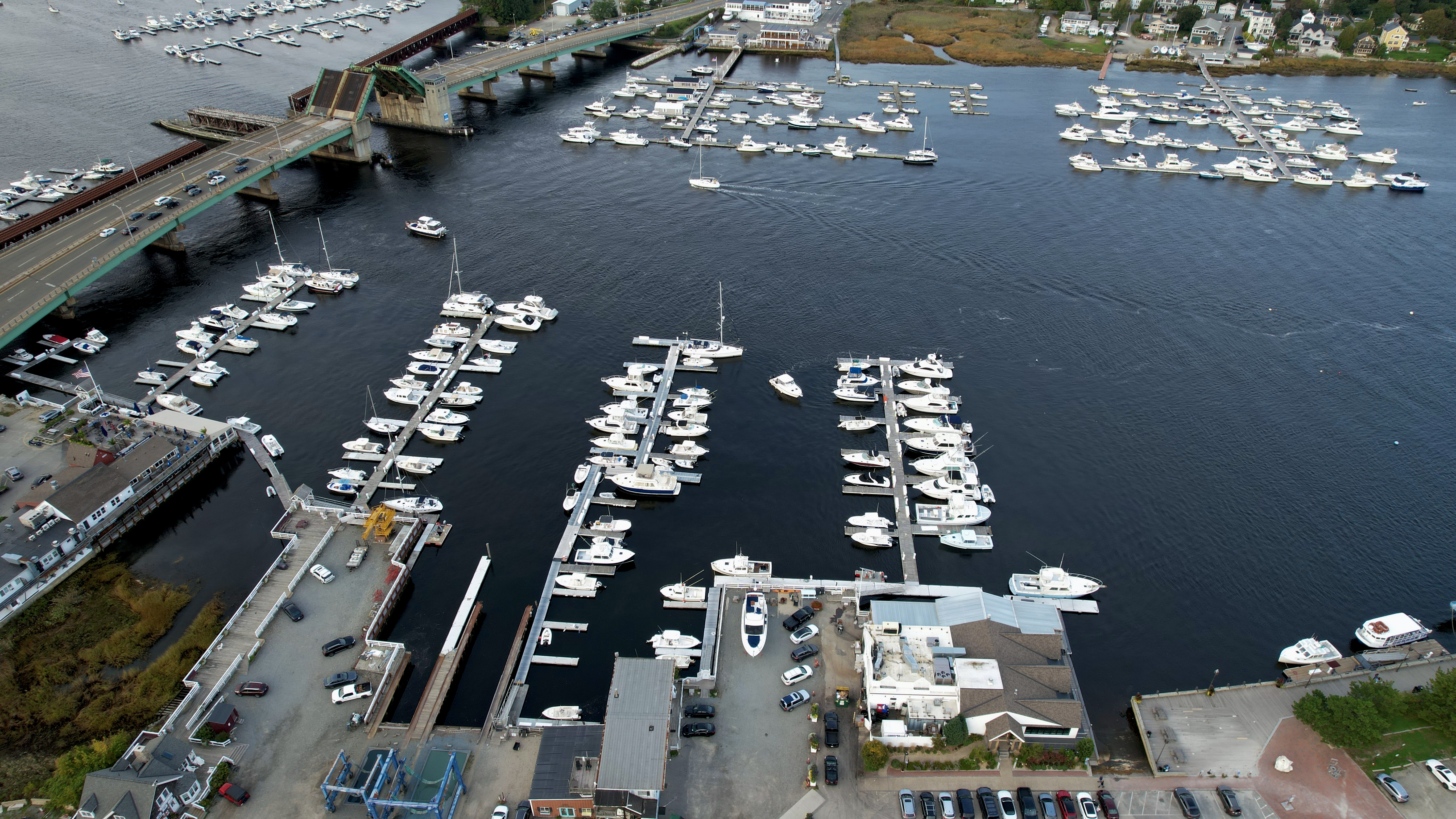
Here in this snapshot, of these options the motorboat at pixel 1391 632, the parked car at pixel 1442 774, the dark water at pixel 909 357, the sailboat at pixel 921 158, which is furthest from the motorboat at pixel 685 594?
the sailboat at pixel 921 158

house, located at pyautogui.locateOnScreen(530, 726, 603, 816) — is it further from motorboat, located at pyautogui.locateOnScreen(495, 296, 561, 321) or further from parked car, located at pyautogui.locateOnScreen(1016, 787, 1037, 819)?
motorboat, located at pyautogui.locateOnScreen(495, 296, 561, 321)

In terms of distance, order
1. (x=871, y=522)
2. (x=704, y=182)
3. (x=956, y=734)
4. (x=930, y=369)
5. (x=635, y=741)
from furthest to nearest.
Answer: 1. (x=704, y=182)
2. (x=930, y=369)
3. (x=871, y=522)
4. (x=956, y=734)
5. (x=635, y=741)

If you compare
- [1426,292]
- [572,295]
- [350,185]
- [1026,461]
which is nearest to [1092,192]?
[1426,292]

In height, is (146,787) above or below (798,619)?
below

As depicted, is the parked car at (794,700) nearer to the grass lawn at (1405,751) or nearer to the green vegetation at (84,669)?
the grass lawn at (1405,751)

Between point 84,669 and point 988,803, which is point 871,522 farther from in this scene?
point 84,669

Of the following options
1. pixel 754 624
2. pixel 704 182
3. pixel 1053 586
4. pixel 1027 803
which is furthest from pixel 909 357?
pixel 704 182

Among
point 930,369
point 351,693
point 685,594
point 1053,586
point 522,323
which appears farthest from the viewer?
point 522,323
